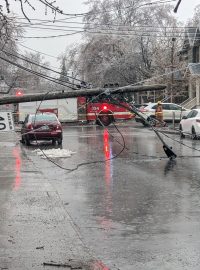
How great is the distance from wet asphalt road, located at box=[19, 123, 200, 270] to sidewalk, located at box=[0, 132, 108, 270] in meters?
0.22

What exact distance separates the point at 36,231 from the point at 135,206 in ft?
8.83

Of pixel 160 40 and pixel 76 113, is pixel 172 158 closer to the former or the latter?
pixel 76 113

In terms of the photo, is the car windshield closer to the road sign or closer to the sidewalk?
the sidewalk

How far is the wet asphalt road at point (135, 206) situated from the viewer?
23.1ft

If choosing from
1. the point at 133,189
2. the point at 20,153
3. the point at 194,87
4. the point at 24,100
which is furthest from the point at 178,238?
the point at 194,87

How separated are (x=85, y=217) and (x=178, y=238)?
6.96ft

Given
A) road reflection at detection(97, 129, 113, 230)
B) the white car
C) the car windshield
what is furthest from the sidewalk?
the white car

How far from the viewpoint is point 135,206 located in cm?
1040

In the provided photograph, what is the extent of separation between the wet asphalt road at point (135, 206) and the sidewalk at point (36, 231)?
0.22 meters

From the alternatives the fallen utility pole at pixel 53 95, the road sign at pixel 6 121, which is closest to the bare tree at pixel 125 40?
the road sign at pixel 6 121

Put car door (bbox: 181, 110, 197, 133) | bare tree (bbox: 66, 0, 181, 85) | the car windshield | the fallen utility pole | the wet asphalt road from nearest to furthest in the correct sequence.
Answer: the wet asphalt road → the fallen utility pole → the car windshield → car door (bbox: 181, 110, 197, 133) → bare tree (bbox: 66, 0, 181, 85)

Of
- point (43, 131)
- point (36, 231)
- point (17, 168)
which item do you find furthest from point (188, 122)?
point (36, 231)

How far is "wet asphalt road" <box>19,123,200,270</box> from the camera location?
23.1 feet

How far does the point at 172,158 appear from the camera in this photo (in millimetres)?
18781
